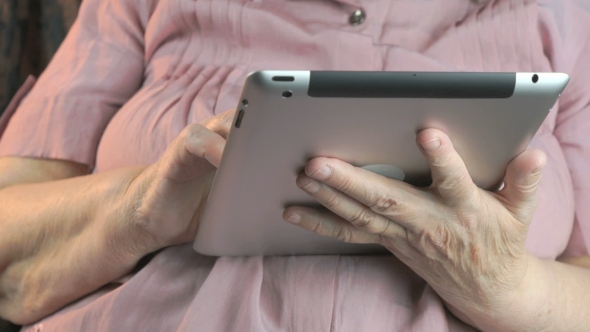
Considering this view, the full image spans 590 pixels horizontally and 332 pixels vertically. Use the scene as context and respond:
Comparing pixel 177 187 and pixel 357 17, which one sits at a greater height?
pixel 357 17

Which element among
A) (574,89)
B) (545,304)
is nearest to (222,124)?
(545,304)

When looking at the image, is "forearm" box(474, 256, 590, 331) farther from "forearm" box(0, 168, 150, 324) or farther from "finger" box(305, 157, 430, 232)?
"forearm" box(0, 168, 150, 324)

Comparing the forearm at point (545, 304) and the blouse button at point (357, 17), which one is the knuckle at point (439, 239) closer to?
the forearm at point (545, 304)

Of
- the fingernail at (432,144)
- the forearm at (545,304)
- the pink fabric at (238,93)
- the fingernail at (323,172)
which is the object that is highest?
the fingernail at (432,144)

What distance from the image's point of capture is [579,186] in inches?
30.1

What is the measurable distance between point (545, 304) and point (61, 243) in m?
0.65

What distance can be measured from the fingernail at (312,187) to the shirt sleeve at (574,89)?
1.65ft

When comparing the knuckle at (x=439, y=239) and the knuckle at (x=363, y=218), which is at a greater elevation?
the knuckle at (x=363, y=218)

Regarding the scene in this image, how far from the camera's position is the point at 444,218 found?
1.66 ft

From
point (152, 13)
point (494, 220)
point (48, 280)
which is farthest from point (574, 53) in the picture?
point (48, 280)

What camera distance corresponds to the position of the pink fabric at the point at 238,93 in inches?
23.4

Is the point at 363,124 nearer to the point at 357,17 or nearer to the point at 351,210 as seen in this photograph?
the point at 351,210

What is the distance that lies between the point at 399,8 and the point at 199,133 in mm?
413

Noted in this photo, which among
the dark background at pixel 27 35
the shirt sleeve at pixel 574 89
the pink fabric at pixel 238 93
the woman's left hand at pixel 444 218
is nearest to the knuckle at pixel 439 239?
the woman's left hand at pixel 444 218
